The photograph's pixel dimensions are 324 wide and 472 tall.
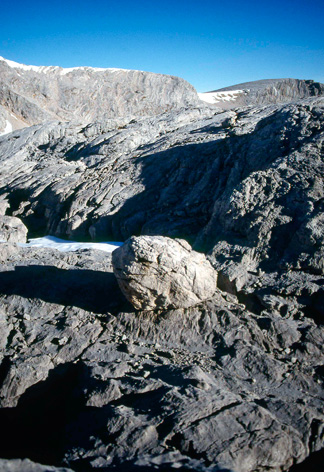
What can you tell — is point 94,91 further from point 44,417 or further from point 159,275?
point 44,417

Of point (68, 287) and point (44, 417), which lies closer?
point (44, 417)

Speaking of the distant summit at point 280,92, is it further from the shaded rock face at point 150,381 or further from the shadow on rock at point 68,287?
the shaded rock face at point 150,381

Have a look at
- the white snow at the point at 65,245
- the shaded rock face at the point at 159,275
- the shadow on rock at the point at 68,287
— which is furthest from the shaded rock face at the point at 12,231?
the shaded rock face at the point at 159,275

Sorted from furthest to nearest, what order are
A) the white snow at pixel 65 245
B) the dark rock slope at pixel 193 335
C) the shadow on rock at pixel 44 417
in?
the white snow at pixel 65 245 → the shadow on rock at pixel 44 417 → the dark rock slope at pixel 193 335

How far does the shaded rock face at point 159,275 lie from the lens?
6828 mm

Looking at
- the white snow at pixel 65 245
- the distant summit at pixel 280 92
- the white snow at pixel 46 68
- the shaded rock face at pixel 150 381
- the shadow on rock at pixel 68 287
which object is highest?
the white snow at pixel 46 68

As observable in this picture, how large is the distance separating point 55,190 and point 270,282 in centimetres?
1260

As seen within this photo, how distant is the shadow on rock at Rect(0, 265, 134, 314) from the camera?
26.4 feet

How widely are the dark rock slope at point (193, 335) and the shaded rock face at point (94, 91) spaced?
143 ft

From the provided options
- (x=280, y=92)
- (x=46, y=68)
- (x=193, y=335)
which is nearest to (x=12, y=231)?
(x=193, y=335)

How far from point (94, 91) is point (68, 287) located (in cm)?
5837

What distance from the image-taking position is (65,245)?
12.9 m

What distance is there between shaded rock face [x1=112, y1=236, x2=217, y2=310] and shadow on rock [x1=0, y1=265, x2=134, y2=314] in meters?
0.87

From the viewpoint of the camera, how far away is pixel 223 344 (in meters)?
6.50
